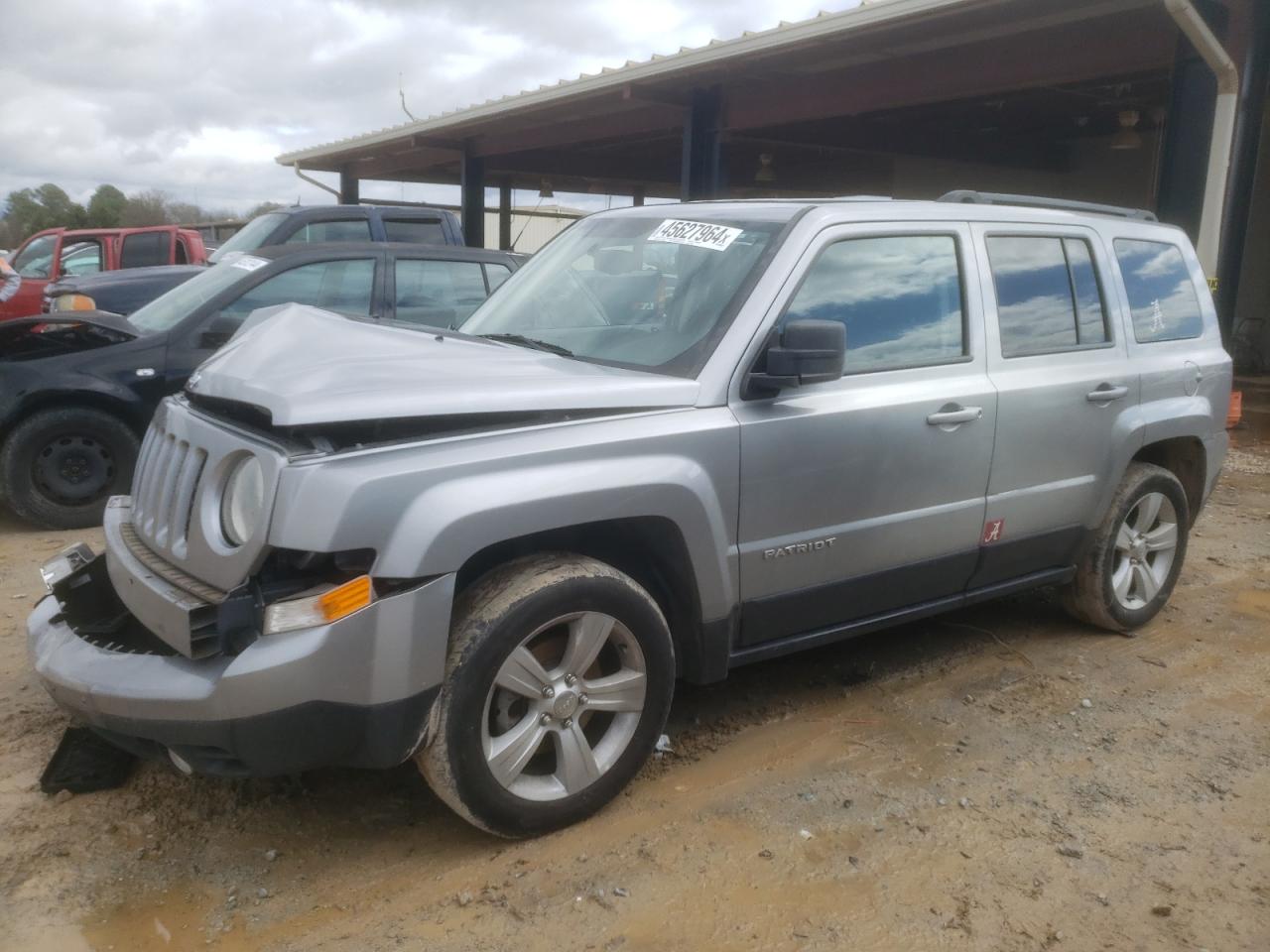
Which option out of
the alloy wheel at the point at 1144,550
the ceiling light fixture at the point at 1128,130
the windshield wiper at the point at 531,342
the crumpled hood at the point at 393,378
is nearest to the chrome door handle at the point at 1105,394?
the alloy wheel at the point at 1144,550

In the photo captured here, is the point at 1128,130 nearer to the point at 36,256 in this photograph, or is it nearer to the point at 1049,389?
the point at 1049,389

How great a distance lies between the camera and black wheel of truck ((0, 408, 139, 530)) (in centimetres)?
613

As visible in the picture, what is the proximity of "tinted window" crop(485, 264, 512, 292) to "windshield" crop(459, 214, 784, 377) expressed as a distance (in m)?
3.34

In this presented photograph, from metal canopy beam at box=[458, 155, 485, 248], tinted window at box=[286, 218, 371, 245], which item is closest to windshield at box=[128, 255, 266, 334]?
tinted window at box=[286, 218, 371, 245]

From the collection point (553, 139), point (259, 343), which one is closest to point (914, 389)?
point (259, 343)

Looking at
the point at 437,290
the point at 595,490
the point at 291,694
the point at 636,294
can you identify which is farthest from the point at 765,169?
the point at 291,694

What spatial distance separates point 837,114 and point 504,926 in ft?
35.2

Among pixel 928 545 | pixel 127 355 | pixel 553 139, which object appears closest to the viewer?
pixel 928 545

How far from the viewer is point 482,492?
107 inches

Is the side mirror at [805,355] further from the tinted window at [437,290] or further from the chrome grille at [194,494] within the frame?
the tinted window at [437,290]

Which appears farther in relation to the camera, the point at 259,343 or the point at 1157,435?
the point at 1157,435

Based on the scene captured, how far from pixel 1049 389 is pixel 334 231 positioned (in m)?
7.43

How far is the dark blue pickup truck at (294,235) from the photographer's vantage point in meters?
9.18

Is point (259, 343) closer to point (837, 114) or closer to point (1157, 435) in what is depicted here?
point (1157, 435)
